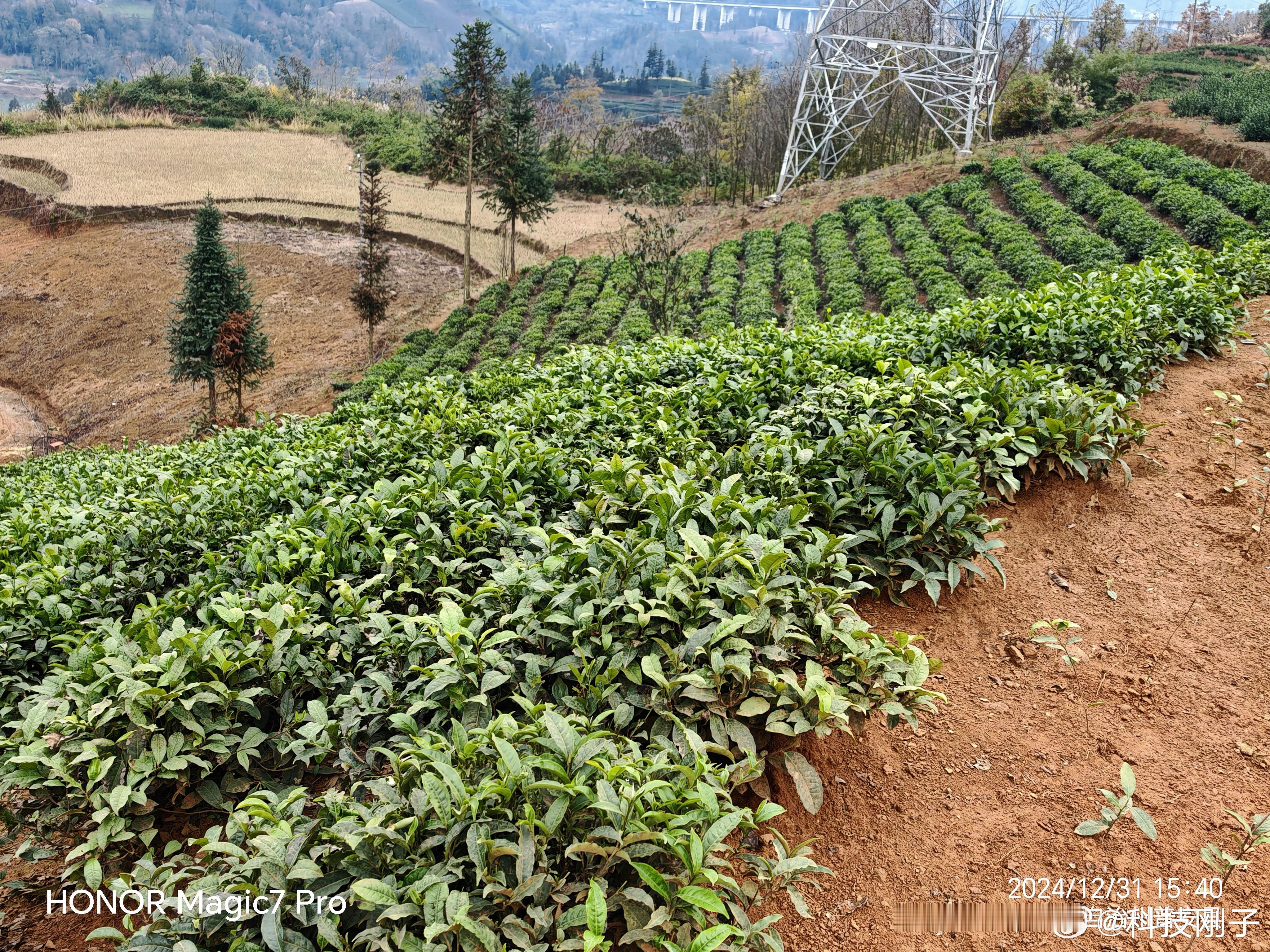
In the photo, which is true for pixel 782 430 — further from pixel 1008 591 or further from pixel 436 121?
pixel 436 121

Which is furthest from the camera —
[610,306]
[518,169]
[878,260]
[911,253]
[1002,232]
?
[518,169]

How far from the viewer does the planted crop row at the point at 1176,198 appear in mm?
15633

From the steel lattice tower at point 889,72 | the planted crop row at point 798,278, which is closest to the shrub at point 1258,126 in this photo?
the steel lattice tower at point 889,72

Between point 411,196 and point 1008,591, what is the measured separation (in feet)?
139

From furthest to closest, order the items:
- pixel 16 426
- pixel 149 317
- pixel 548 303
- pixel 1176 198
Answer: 1. pixel 149 317
2. pixel 548 303
3. pixel 16 426
4. pixel 1176 198

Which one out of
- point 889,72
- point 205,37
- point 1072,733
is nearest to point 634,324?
point 1072,733

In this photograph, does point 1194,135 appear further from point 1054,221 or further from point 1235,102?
point 1054,221

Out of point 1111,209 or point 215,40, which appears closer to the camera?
point 1111,209

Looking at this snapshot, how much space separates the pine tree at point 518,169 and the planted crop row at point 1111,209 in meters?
16.4

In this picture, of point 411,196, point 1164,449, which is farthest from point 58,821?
point 411,196

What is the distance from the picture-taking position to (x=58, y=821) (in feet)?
8.63

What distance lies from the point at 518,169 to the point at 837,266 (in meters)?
13.0

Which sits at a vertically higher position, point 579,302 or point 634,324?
point 579,302

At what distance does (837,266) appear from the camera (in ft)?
67.8
